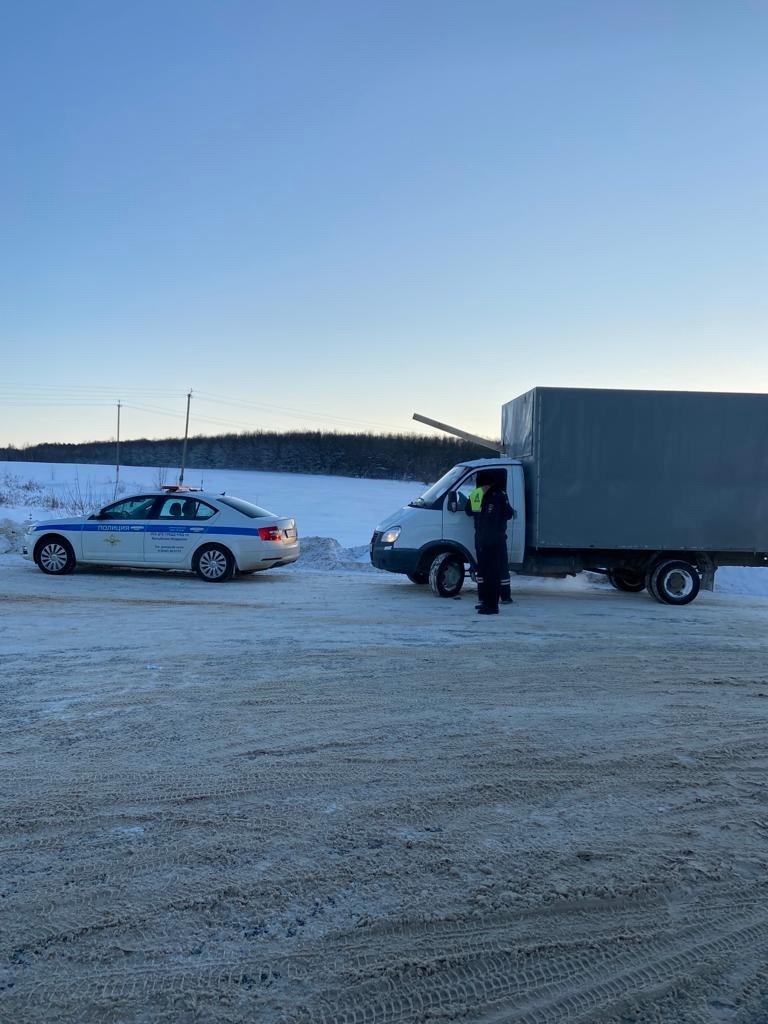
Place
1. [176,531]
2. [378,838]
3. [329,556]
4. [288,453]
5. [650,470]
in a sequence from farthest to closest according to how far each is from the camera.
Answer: [288,453] → [329,556] → [176,531] → [650,470] → [378,838]

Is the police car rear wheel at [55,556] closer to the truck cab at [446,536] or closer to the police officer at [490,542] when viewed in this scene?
the truck cab at [446,536]

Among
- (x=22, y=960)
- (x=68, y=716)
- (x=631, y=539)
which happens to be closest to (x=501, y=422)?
(x=631, y=539)

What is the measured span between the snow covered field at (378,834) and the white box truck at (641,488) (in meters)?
4.13

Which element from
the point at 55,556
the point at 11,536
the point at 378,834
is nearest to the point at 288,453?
the point at 11,536

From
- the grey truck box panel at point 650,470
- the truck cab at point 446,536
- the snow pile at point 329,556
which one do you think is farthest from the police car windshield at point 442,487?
the snow pile at point 329,556

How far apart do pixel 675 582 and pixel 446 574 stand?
140 inches

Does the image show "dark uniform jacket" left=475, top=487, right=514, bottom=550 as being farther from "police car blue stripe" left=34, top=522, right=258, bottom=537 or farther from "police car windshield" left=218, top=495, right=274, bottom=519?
"police car windshield" left=218, top=495, right=274, bottom=519

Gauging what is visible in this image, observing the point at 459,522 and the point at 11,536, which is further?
the point at 11,536

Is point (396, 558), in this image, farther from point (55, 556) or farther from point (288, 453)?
point (288, 453)

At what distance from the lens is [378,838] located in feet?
12.1

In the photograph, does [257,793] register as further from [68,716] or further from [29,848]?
[68,716]

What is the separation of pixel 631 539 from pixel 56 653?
27.3 feet

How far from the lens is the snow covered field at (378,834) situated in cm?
269

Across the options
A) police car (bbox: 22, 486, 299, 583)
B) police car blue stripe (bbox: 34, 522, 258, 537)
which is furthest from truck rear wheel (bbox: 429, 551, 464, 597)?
police car blue stripe (bbox: 34, 522, 258, 537)
